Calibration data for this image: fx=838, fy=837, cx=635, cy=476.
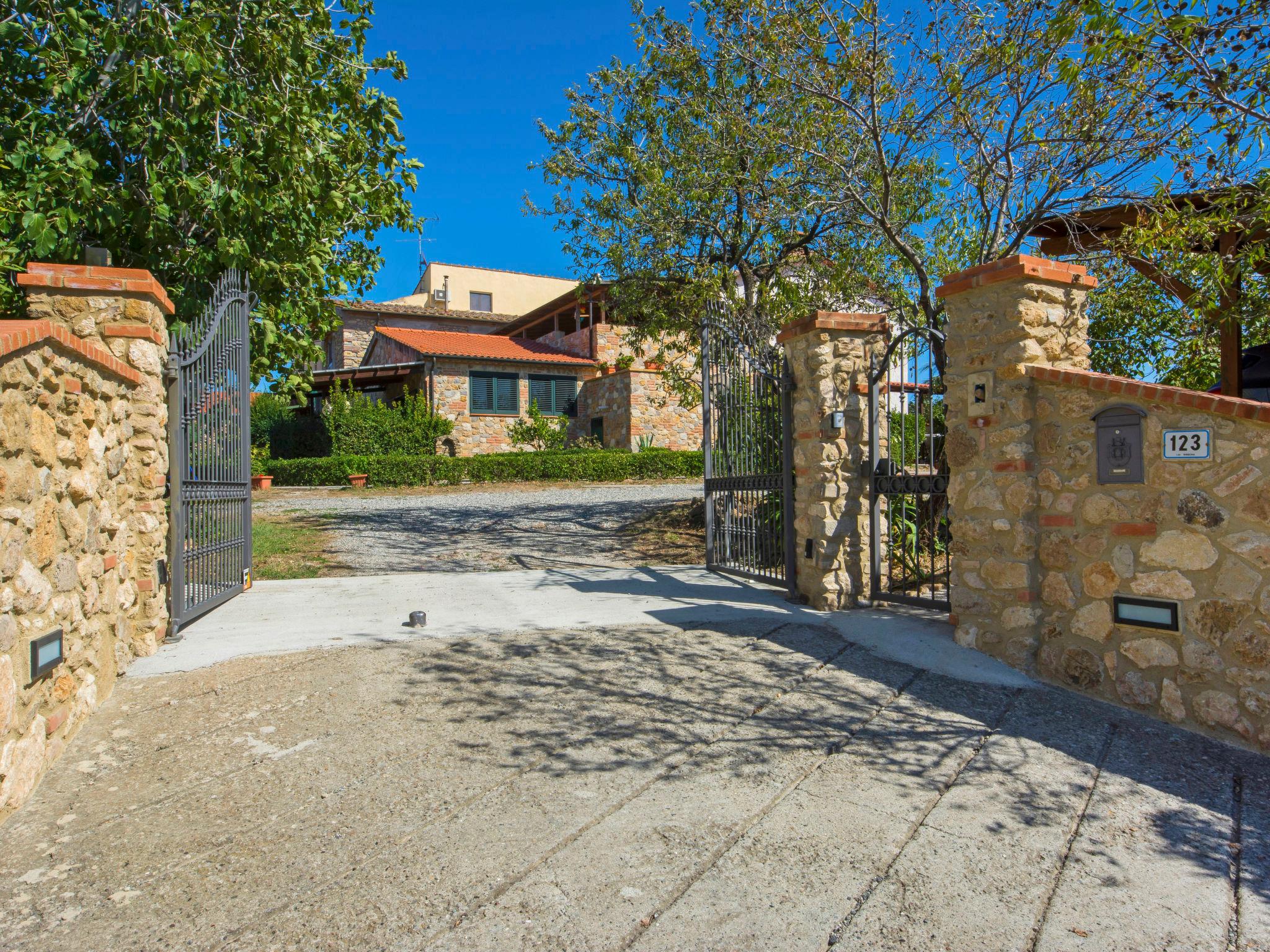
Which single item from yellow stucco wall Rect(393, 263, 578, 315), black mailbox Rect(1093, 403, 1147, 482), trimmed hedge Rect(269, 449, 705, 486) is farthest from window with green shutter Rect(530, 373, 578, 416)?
black mailbox Rect(1093, 403, 1147, 482)

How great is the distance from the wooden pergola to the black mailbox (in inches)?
81.6

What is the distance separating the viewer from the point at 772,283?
11.0 metres

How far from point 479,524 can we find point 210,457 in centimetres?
661

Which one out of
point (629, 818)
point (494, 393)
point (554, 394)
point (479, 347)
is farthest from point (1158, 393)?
point (479, 347)

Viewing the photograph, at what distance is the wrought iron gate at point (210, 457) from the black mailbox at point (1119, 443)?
5735 mm

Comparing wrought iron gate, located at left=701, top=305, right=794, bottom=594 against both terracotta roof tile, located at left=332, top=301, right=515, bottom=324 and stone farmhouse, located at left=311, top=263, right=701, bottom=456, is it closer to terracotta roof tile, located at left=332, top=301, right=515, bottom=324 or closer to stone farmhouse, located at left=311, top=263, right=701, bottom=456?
stone farmhouse, located at left=311, top=263, right=701, bottom=456

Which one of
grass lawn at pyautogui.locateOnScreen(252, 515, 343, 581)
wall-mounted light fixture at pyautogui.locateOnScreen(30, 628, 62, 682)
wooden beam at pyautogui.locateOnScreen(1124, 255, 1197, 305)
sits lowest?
grass lawn at pyautogui.locateOnScreen(252, 515, 343, 581)

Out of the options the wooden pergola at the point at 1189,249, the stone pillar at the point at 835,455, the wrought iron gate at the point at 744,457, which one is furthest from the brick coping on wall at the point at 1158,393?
the wrought iron gate at the point at 744,457

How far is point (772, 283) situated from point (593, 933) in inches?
376

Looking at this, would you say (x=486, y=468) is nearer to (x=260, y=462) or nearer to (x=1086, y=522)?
(x=260, y=462)

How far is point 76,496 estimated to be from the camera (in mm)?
4043

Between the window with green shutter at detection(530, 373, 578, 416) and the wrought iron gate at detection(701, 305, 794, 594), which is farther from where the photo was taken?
the window with green shutter at detection(530, 373, 578, 416)

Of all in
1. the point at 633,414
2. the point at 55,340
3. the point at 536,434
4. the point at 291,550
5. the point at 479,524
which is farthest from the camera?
the point at 536,434

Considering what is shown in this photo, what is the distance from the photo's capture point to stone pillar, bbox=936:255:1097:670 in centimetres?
489
